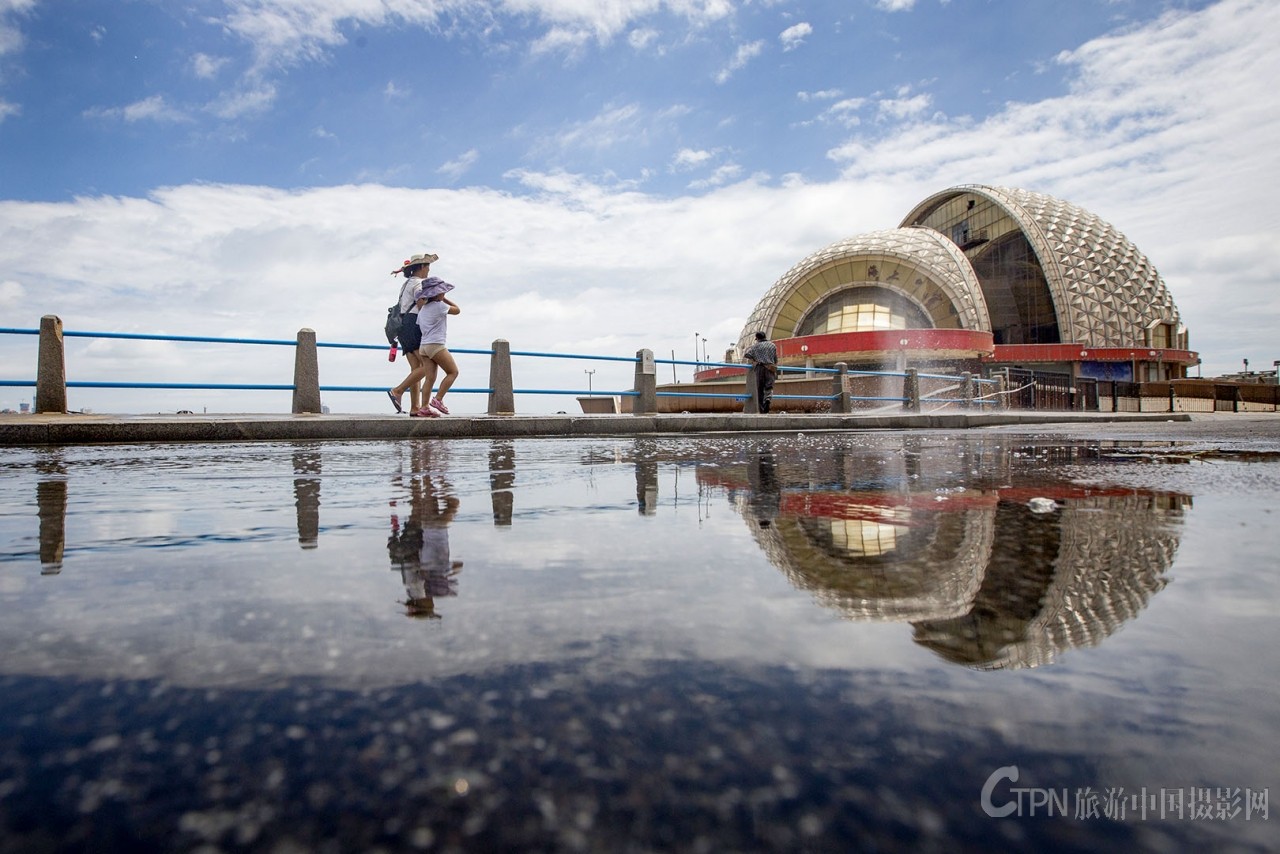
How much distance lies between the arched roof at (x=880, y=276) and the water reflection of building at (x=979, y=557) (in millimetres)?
38562

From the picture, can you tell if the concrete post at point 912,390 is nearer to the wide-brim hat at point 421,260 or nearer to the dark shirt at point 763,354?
the dark shirt at point 763,354

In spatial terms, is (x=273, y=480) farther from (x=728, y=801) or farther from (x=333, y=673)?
A: (x=728, y=801)

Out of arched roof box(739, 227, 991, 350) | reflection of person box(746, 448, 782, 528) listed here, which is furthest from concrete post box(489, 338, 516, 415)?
arched roof box(739, 227, 991, 350)

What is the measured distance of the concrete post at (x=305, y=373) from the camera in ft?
31.6

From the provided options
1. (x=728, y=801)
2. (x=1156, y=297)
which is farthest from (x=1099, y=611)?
(x=1156, y=297)

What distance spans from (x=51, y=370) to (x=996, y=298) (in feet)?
160

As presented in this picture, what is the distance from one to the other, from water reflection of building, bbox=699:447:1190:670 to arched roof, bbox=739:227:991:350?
127 ft

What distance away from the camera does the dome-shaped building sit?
124 feet

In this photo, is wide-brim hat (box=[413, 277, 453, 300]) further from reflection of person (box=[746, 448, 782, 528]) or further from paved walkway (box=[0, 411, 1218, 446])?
reflection of person (box=[746, 448, 782, 528])

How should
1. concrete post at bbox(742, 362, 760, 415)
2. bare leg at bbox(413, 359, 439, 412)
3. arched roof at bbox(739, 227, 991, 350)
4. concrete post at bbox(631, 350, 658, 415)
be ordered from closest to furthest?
bare leg at bbox(413, 359, 439, 412)
concrete post at bbox(631, 350, 658, 415)
concrete post at bbox(742, 362, 760, 415)
arched roof at bbox(739, 227, 991, 350)

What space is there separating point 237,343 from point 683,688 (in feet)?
30.8

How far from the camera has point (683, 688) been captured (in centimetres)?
86

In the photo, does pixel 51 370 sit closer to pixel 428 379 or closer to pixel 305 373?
pixel 305 373

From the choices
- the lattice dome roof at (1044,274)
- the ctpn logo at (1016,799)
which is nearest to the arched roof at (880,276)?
the lattice dome roof at (1044,274)
